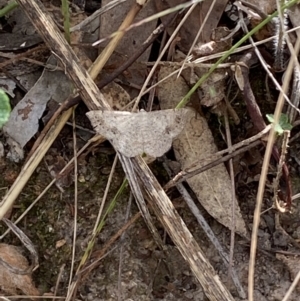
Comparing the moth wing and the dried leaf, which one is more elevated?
the moth wing

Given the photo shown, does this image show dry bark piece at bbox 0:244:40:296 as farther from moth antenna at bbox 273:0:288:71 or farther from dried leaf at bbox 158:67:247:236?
moth antenna at bbox 273:0:288:71

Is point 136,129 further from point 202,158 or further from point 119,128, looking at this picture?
point 202,158

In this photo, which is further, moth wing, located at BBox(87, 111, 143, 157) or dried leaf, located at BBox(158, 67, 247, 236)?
dried leaf, located at BBox(158, 67, 247, 236)

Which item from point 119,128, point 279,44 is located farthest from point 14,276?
point 279,44

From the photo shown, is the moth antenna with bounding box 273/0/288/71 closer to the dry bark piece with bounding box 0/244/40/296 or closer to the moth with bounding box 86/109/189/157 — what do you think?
the moth with bounding box 86/109/189/157

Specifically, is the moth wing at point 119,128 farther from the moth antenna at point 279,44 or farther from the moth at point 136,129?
the moth antenna at point 279,44

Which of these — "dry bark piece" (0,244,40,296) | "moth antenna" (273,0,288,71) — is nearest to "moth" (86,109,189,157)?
"moth antenna" (273,0,288,71)
